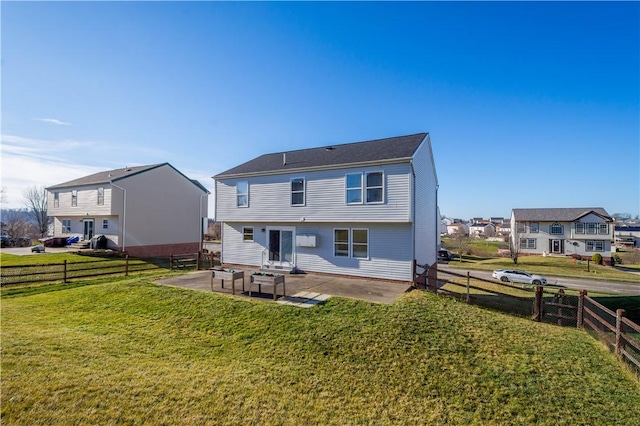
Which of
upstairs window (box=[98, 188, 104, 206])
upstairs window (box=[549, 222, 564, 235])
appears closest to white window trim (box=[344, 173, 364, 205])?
upstairs window (box=[98, 188, 104, 206])

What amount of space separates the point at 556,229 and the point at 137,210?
56.2 m

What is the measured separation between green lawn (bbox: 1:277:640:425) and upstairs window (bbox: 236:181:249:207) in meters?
8.73

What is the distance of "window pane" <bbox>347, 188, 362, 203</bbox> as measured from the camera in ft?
46.8

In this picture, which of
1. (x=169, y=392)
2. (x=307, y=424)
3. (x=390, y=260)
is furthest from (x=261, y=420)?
(x=390, y=260)

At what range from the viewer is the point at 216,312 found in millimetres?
9602

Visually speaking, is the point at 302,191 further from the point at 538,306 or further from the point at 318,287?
the point at 538,306

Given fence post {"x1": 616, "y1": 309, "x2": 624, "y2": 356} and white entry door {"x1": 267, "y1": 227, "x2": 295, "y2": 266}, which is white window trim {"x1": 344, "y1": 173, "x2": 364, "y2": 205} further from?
fence post {"x1": 616, "y1": 309, "x2": 624, "y2": 356}

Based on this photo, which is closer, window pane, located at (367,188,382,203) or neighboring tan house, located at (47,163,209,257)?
window pane, located at (367,188,382,203)

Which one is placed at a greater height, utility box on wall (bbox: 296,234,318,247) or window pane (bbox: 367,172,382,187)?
window pane (bbox: 367,172,382,187)

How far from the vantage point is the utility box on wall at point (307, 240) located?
15.4 meters

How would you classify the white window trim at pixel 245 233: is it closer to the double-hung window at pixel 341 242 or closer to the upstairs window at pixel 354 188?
the double-hung window at pixel 341 242

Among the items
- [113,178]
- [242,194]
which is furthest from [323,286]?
[113,178]

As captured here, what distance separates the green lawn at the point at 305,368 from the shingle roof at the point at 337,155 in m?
7.32

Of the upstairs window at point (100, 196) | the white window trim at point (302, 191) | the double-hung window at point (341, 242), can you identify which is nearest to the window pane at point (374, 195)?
the double-hung window at point (341, 242)
